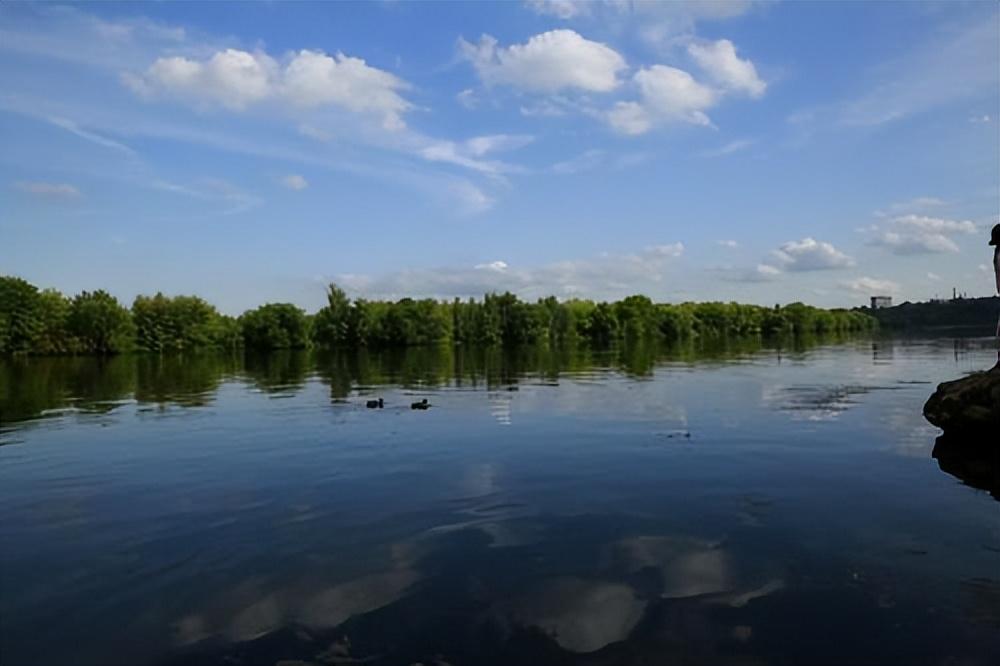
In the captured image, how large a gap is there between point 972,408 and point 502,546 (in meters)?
16.2

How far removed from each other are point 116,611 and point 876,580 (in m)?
10.8

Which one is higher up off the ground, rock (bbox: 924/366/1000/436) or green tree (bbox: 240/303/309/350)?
green tree (bbox: 240/303/309/350)

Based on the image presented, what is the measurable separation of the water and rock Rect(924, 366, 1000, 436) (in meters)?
0.91

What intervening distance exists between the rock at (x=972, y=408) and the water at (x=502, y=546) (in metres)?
0.91

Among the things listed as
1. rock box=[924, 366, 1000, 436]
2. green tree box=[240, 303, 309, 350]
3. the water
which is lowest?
the water

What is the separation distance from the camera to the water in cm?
855

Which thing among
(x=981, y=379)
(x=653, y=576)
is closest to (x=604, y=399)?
(x=981, y=379)

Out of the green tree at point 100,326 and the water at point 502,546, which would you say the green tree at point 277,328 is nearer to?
the green tree at point 100,326

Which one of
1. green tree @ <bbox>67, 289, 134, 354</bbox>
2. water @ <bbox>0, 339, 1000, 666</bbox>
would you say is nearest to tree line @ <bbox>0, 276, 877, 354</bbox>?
green tree @ <bbox>67, 289, 134, 354</bbox>

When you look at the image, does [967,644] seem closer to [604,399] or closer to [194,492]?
[194,492]

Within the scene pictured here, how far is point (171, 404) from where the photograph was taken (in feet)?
126

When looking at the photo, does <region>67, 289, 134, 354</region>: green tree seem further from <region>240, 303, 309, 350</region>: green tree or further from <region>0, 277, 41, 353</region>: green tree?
<region>240, 303, 309, 350</region>: green tree

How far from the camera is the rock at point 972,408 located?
19844 mm

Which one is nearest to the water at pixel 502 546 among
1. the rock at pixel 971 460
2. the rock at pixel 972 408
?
the rock at pixel 971 460
